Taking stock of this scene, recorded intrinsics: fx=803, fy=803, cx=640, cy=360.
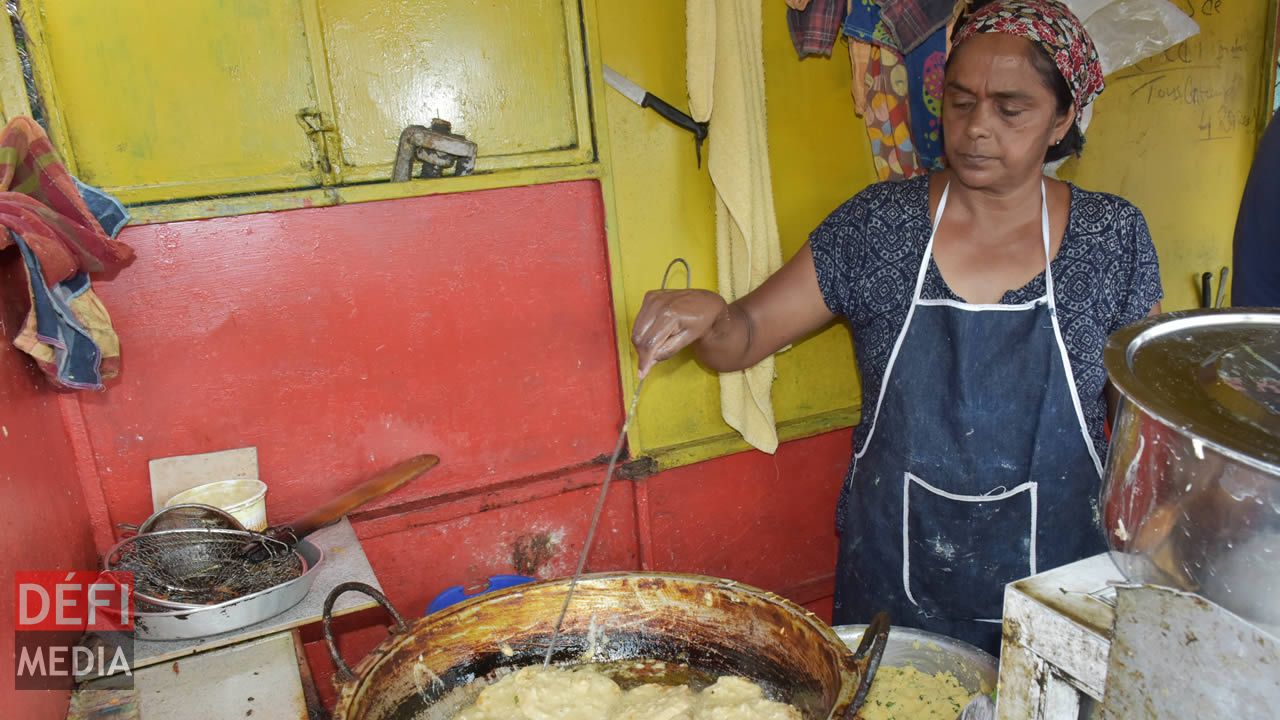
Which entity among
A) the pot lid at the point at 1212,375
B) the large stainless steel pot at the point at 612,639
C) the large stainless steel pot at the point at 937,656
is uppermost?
the pot lid at the point at 1212,375

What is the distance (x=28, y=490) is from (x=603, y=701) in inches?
49.0

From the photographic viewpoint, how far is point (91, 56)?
200 cm

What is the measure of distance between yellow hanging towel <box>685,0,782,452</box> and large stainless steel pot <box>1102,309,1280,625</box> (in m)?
1.69

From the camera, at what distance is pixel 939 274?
2162 millimetres

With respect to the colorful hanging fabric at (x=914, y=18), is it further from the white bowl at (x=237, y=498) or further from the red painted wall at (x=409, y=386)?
the white bowl at (x=237, y=498)

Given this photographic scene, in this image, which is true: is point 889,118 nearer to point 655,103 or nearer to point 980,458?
point 655,103

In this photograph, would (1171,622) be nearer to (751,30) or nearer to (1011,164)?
(1011,164)

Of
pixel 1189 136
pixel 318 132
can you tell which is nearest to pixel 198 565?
pixel 318 132

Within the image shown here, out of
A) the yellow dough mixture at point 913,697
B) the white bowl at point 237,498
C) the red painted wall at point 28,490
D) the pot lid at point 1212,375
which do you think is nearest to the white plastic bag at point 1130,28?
the yellow dough mixture at point 913,697

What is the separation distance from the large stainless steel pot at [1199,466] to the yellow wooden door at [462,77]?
186 cm

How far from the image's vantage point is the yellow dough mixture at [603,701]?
1.44m

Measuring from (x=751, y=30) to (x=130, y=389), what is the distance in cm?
208

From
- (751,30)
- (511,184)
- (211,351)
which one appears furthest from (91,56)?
(751,30)

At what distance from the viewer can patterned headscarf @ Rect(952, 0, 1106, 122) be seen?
197 centimetres
